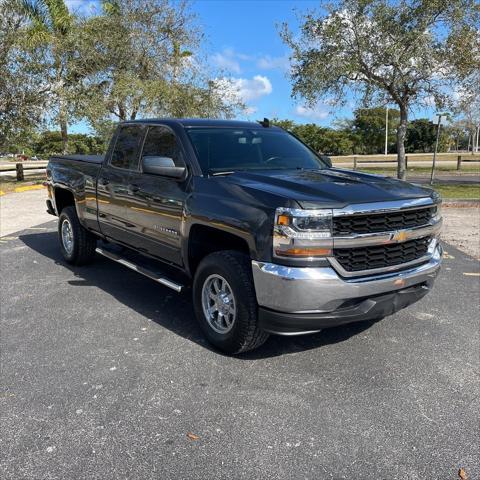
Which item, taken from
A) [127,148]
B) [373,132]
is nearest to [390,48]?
[127,148]

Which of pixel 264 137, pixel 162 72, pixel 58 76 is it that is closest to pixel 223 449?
pixel 264 137

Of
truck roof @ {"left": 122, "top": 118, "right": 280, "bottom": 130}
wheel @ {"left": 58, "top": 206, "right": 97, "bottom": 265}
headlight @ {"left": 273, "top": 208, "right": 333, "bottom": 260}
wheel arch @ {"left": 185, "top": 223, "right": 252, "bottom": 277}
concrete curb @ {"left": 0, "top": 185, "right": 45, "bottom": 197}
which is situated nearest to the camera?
headlight @ {"left": 273, "top": 208, "right": 333, "bottom": 260}

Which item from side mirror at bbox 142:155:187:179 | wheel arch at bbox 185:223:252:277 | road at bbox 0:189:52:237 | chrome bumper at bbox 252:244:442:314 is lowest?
road at bbox 0:189:52:237

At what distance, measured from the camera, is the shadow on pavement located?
4202mm

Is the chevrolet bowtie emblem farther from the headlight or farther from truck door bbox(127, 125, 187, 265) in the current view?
truck door bbox(127, 125, 187, 265)

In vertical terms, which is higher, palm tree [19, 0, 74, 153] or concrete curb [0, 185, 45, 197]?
palm tree [19, 0, 74, 153]

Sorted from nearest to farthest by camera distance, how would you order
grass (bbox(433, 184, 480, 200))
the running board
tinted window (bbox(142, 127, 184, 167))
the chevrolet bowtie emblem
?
the chevrolet bowtie emblem < the running board < tinted window (bbox(142, 127, 184, 167)) < grass (bbox(433, 184, 480, 200))

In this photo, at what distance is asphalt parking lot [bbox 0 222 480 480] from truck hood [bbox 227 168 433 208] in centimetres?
131

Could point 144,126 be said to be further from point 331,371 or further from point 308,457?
point 308,457

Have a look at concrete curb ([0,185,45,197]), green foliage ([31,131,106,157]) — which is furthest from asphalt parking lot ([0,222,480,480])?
green foliage ([31,131,106,157])

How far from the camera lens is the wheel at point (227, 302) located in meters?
3.61

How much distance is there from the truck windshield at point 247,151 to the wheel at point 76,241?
8.67 ft

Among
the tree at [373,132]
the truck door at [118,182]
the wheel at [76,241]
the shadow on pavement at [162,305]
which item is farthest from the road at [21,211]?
the tree at [373,132]

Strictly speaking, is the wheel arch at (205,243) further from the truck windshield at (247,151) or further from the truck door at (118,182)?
the truck door at (118,182)
